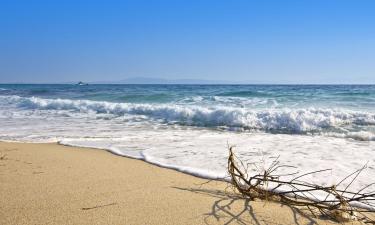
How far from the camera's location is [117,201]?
2395 millimetres

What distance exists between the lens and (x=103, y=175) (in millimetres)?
3336

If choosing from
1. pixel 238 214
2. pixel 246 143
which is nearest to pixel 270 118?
pixel 246 143

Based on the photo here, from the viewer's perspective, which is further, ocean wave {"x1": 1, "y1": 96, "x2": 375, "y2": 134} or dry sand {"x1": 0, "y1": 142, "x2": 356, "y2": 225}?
ocean wave {"x1": 1, "y1": 96, "x2": 375, "y2": 134}

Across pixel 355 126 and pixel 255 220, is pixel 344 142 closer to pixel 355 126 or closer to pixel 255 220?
pixel 355 126

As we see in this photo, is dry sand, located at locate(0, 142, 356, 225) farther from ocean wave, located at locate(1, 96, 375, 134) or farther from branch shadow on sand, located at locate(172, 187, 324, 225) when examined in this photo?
ocean wave, located at locate(1, 96, 375, 134)

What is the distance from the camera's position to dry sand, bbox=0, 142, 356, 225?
6.91 feet

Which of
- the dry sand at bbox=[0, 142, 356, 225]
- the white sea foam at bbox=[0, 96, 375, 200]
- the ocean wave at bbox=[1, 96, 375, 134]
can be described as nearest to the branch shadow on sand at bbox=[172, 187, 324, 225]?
the dry sand at bbox=[0, 142, 356, 225]

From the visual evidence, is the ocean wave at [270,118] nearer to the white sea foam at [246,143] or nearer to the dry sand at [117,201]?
the white sea foam at [246,143]

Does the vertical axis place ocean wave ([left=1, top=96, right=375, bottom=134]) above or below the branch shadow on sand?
below

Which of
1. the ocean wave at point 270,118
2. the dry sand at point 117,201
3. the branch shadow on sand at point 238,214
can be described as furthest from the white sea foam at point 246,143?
the branch shadow on sand at point 238,214

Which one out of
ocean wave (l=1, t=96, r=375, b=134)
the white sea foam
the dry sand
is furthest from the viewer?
ocean wave (l=1, t=96, r=375, b=134)

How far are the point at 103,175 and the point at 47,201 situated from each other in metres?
0.98

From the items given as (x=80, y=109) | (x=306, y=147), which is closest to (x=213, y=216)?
(x=306, y=147)

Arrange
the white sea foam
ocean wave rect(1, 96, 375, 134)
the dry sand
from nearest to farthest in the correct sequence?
the dry sand
the white sea foam
ocean wave rect(1, 96, 375, 134)
